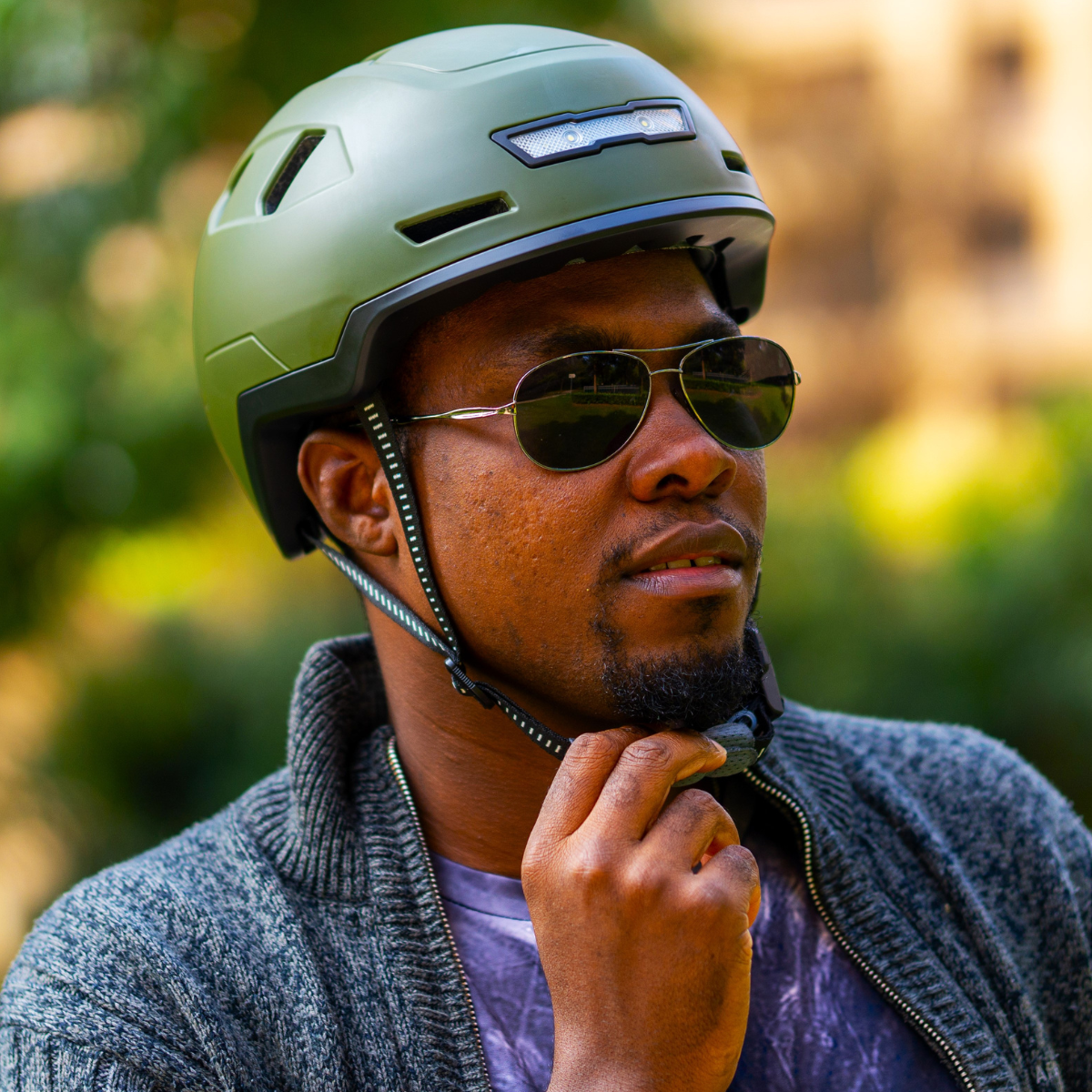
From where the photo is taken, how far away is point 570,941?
1.94 metres

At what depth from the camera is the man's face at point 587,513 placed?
226 cm

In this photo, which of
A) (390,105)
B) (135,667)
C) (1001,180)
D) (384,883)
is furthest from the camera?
(1001,180)

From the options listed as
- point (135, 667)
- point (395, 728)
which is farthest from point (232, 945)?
point (135, 667)

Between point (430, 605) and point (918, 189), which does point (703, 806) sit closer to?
point (430, 605)

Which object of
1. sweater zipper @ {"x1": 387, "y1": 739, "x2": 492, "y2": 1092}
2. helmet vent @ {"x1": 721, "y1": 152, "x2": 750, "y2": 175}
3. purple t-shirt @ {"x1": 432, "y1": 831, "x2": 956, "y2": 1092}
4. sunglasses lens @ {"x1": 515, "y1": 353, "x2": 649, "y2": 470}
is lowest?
purple t-shirt @ {"x1": 432, "y1": 831, "x2": 956, "y2": 1092}

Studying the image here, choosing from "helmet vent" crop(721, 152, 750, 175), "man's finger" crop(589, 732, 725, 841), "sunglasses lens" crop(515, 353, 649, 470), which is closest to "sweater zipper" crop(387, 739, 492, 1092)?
"man's finger" crop(589, 732, 725, 841)

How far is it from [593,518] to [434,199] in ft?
2.40

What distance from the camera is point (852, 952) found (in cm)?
235

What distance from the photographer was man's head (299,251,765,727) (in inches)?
89.0

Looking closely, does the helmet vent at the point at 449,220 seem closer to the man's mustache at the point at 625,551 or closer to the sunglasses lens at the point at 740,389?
the sunglasses lens at the point at 740,389

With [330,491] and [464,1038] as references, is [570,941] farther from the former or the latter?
[330,491]

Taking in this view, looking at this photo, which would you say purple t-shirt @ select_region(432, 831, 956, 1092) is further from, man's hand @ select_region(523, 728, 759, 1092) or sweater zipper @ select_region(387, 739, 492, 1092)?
man's hand @ select_region(523, 728, 759, 1092)

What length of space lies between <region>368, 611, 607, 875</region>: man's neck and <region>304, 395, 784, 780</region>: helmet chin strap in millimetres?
64

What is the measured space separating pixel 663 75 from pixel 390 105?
0.62m
